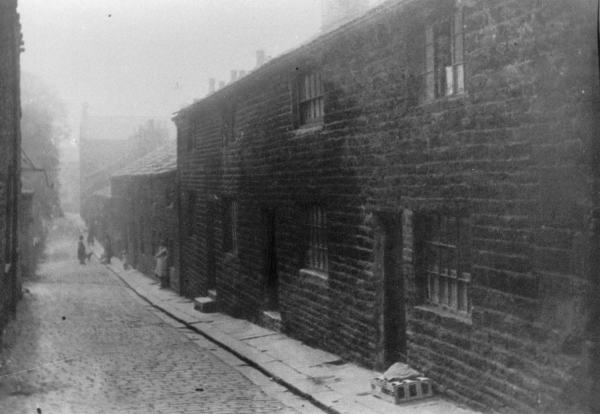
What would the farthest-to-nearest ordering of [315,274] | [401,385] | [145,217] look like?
[145,217] → [315,274] → [401,385]

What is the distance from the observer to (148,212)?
2817cm

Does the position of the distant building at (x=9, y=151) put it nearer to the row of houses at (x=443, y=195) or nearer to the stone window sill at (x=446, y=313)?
the row of houses at (x=443, y=195)

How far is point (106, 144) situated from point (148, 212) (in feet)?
159

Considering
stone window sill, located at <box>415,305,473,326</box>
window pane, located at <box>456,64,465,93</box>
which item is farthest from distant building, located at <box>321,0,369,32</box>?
stone window sill, located at <box>415,305,473,326</box>

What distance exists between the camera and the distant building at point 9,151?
14172 mm

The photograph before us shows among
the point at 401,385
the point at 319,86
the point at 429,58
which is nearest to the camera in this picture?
the point at 401,385

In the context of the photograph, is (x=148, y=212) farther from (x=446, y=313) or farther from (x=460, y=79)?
(x=460, y=79)

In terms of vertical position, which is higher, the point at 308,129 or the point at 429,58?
the point at 429,58

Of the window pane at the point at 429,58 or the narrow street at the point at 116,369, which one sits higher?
the window pane at the point at 429,58

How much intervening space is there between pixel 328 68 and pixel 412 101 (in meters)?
2.74

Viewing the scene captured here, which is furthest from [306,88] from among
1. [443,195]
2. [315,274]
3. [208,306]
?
[208,306]

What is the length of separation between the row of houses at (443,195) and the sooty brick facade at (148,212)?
9.06 metres

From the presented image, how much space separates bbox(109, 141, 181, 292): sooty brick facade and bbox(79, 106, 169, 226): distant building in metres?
17.1

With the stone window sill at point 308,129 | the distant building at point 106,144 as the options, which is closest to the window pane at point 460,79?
the stone window sill at point 308,129
